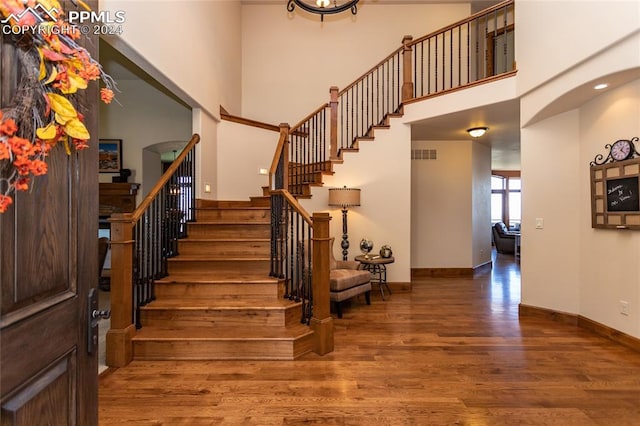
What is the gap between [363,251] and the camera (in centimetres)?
524

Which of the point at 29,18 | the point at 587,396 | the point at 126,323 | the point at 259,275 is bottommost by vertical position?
the point at 587,396

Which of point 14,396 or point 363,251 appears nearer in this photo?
point 14,396

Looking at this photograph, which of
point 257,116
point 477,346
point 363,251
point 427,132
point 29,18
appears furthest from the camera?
point 257,116

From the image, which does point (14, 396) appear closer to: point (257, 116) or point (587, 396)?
point (587, 396)

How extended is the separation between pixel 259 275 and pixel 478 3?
705 cm

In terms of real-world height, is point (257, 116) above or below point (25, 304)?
above

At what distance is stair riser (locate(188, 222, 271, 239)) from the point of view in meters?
4.22

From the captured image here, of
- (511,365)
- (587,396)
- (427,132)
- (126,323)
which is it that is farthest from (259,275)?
(427,132)

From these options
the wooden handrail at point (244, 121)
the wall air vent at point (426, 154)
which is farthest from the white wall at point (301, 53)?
the wall air vent at point (426, 154)

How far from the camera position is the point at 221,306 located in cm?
313

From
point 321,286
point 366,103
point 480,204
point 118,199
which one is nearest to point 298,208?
point 321,286

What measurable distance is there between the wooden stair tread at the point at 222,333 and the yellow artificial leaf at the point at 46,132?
232 centimetres

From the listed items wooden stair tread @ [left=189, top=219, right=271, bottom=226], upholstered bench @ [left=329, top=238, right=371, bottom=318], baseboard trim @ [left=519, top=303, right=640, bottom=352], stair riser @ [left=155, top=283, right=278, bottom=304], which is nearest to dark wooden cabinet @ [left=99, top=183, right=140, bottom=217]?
wooden stair tread @ [left=189, top=219, right=271, bottom=226]

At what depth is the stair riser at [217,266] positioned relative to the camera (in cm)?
366
